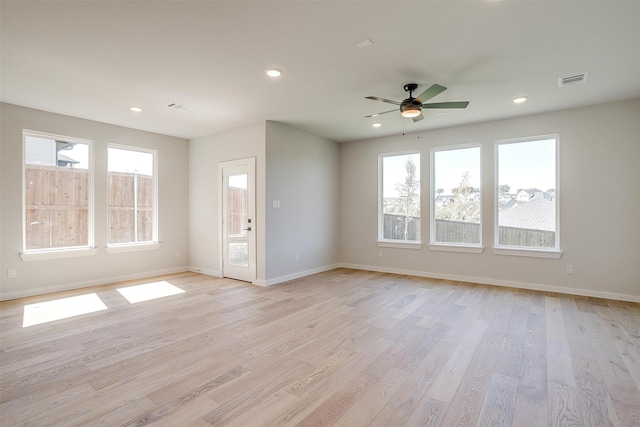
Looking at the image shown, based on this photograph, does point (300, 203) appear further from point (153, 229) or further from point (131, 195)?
point (131, 195)

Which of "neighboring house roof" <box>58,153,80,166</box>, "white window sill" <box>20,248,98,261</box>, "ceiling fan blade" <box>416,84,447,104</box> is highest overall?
"ceiling fan blade" <box>416,84,447,104</box>

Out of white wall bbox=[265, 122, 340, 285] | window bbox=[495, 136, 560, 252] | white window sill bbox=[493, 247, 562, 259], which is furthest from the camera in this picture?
white wall bbox=[265, 122, 340, 285]

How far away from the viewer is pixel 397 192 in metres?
6.55

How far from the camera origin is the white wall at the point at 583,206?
14.7ft

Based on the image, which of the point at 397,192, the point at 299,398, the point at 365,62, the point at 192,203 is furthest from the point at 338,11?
the point at 192,203

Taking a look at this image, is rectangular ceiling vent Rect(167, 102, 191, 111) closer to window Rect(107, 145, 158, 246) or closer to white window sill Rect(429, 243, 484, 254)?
window Rect(107, 145, 158, 246)

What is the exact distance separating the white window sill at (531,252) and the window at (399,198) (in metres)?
1.46

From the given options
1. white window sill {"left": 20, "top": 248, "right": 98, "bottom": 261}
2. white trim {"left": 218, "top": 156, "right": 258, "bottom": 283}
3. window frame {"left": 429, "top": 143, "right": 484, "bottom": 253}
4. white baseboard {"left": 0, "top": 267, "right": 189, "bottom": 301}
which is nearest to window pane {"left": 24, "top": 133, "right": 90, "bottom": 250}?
white window sill {"left": 20, "top": 248, "right": 98, "bottom": 261}

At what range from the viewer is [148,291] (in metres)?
4.99

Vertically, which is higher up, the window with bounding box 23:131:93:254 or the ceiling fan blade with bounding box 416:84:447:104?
the ceiling fan blade with bounding box 416:84:447:104

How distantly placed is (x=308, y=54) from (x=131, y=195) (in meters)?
4.65

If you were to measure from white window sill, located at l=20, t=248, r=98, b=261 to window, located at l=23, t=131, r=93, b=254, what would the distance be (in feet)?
0.18

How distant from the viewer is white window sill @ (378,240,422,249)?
621 centimetres

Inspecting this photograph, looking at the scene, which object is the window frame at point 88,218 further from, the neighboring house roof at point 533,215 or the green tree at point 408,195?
the neighboring house roof at point 533,215
